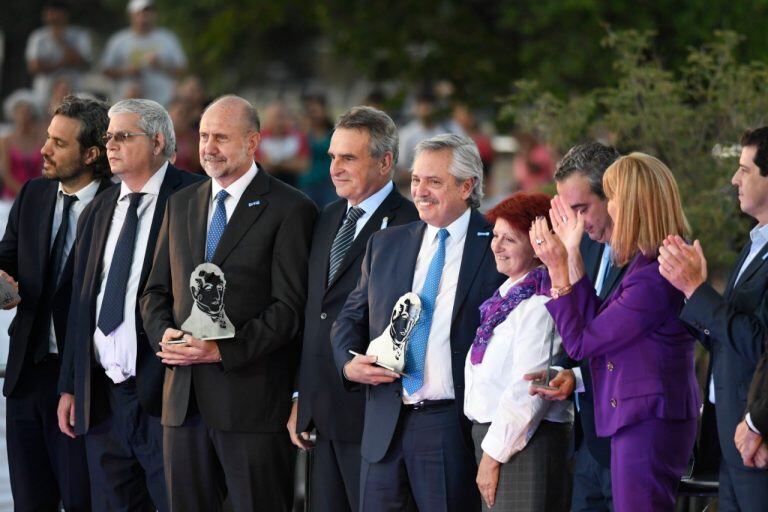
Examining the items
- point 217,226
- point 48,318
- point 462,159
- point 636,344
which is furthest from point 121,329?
point 636,344

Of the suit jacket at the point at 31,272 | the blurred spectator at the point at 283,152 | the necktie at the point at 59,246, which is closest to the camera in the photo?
the suit jacket at the point at 31,272

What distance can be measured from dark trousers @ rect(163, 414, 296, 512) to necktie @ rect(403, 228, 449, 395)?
82cm

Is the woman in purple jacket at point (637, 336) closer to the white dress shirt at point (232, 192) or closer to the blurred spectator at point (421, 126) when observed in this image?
the white dress shirt at point (232, 192)

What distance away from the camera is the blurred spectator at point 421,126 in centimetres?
1534

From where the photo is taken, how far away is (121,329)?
690 cm

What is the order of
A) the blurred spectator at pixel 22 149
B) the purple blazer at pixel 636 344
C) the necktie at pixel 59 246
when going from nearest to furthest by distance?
the purple blazer at pixel 636 344 < the necktie at pixel 59 246 < the blurred spectator at pixel 22 149

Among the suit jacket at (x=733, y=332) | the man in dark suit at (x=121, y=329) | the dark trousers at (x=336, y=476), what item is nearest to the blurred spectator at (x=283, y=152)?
the man in dark suit at (x=121, y=329)

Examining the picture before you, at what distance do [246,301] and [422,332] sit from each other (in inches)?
35.8

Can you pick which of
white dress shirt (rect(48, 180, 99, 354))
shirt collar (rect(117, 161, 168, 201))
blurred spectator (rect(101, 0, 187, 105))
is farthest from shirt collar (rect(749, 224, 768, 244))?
blurred spectator (rect(101, 0, 187, 105))

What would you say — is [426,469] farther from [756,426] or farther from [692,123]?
[692,123]

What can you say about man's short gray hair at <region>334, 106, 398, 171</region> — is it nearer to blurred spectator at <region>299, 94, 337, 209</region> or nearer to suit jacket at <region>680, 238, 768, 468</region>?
suit jacket at <region>680, 238, 768, 468</region>

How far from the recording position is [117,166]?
23.1 ft

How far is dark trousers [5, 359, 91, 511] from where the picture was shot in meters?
7.30

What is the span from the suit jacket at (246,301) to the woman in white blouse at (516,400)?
106 cm
